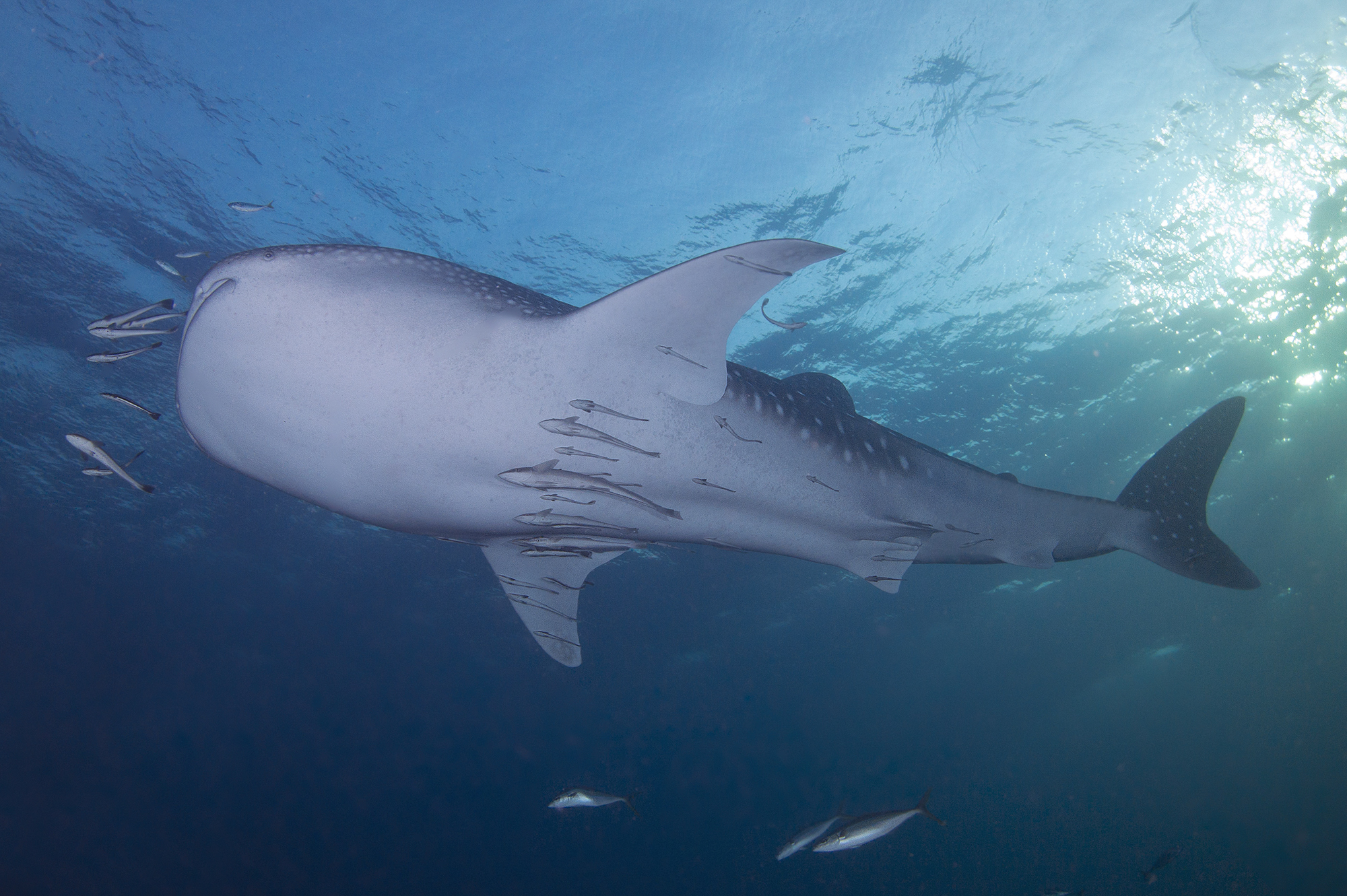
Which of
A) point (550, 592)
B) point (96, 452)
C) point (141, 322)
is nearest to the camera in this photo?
point (96, 452)

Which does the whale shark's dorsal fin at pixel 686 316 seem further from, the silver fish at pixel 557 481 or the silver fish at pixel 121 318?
the silver fish at pixel 121 318

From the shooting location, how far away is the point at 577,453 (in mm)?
2717

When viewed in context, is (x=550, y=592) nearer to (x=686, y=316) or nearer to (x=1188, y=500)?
(x=686, y=316)

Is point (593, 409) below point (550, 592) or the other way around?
the other way around

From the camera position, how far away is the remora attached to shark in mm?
2105

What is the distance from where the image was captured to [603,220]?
10.6 metres

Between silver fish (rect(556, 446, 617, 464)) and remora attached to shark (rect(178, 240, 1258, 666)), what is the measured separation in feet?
0.11

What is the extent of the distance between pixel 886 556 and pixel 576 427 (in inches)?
92.8

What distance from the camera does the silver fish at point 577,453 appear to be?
8.80ft

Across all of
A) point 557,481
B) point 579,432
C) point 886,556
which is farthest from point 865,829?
point 579,432

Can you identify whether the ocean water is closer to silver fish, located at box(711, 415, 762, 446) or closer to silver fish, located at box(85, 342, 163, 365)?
silver fish, located at box(85, 342, 163, 365)

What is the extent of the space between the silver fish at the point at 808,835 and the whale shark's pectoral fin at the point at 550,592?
5.53 m

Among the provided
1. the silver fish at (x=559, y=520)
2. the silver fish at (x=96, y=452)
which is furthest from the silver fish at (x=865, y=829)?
the silver fish at (x=96, y=452)

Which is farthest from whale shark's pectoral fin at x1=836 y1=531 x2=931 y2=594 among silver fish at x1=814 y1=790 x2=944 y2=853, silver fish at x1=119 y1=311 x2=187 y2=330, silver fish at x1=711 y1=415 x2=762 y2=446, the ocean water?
the ocean water
